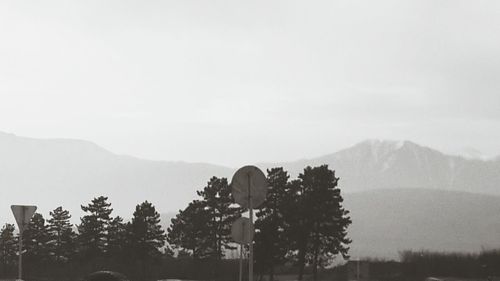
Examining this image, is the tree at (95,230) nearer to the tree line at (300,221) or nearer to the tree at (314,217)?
the tree line at (300,221)

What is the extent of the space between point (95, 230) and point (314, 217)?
28683 millimetres

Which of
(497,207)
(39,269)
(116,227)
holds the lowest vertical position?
(39,269)

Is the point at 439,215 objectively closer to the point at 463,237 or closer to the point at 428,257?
the point at 463,237

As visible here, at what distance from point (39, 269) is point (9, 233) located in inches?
652

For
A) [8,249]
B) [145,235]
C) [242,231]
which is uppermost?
[145,235]

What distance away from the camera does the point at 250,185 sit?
1608 centimetres

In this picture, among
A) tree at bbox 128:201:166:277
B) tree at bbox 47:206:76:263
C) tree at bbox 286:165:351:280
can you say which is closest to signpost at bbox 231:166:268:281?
tree at bbox 286:165:351:280

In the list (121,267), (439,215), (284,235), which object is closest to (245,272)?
(284,235)

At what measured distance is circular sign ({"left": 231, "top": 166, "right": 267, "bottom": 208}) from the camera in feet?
52.4

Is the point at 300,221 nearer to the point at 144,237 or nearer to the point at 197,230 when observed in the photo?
the point at 197,230

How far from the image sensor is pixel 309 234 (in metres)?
67.5

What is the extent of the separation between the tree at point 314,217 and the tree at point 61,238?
3130 centimetres

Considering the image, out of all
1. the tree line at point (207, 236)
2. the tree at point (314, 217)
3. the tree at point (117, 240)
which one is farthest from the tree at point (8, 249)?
the tree at point (314, 217)

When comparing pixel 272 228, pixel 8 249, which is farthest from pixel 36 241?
pixel 272 228
